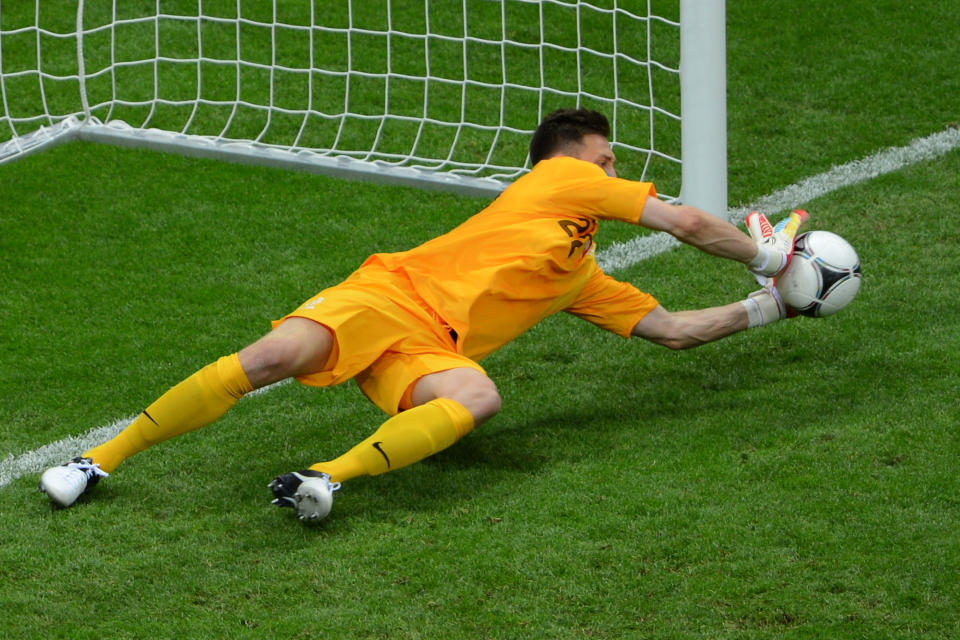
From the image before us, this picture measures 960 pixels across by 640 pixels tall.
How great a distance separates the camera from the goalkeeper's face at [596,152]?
4.56m

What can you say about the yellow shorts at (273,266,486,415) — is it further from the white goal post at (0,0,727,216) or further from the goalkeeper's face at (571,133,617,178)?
the white goal post at (0,0,727,216)

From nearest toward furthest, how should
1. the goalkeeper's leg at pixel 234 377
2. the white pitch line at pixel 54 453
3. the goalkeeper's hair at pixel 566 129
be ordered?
the goalkeeper's leg at pixel 234 377 < the white pitch line at pixel 54 453 < the goalkeeper's hair at pixel 566 129

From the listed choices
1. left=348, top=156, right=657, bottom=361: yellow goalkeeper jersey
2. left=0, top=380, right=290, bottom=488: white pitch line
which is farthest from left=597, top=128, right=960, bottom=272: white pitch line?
left=0, top=380, right=290, bottom=488: white pitch line

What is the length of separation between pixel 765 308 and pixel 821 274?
310 mm

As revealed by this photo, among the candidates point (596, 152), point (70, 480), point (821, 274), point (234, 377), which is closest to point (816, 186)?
point (821, 274)

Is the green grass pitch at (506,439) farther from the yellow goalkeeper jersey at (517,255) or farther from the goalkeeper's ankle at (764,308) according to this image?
the yellow goalkeeper jersey at (517,255)

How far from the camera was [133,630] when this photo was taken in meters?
3.47

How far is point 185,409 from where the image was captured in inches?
160

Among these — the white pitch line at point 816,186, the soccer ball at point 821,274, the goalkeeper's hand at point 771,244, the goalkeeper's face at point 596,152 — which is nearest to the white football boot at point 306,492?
the goalkeeper's face at point 596,152

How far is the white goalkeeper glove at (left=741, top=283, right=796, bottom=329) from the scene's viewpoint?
4848 mm

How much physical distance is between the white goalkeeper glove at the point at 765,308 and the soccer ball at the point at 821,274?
0.48 feet

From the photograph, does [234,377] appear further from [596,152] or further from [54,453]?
[596,152]

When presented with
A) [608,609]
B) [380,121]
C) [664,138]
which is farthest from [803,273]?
[380,121]

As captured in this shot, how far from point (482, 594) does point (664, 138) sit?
3874 millimetres
